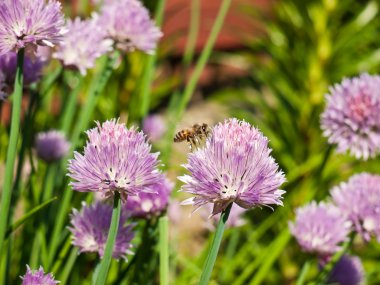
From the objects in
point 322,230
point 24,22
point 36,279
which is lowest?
point 36,279

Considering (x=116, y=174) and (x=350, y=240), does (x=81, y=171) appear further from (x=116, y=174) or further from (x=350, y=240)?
(x=350, y=240)

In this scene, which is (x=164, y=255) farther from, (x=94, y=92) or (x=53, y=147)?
(x=53, y=147)

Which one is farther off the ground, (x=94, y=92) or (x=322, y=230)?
(x=94, y=92)

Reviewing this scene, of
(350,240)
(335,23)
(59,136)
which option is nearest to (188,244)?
(335,23)

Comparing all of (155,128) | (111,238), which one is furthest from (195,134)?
(155,128)

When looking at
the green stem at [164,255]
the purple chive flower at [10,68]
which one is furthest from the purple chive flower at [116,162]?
the purple chive flower at [10,68]

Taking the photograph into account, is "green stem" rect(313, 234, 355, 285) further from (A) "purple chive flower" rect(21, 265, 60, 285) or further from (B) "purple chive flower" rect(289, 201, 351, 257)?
(A) "purple chive flower" rect(21, 265, 60, 285)
